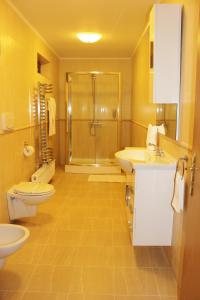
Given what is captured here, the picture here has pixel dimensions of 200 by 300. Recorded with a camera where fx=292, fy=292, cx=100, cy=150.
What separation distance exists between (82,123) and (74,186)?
1.92 meters

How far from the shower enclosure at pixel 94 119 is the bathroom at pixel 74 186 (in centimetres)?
86

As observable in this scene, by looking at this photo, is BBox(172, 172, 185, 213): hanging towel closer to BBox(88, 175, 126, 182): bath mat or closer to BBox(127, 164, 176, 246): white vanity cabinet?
BBox(127, 164, 176, 246): white vanity cabinet

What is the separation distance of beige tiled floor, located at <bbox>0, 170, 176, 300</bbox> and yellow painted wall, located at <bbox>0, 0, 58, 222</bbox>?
1.89 ft

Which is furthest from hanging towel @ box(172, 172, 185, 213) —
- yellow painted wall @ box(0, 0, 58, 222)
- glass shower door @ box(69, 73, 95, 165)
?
glass shower door @ box(69, 73, 95, 165)

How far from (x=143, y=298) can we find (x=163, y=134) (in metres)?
1.45

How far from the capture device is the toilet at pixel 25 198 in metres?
3.04

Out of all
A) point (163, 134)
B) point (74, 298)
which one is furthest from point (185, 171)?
point (74, 298)

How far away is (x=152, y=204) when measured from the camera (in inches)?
91.1

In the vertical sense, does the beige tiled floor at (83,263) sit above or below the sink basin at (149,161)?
below

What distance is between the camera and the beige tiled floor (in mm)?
2098

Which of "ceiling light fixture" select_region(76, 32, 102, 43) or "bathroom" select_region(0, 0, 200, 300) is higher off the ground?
"ceiling light fixture" select_region(76, 32, 102, 43)

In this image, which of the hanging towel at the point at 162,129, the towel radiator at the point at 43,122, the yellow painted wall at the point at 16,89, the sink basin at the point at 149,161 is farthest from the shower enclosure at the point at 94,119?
the hanging towel at the point at 162,129

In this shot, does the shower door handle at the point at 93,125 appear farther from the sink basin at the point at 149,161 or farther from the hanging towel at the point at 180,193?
the hanging towel at the point at 180,193

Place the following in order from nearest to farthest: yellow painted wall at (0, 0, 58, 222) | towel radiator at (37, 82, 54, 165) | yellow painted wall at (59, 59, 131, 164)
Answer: yellow painted wall at (0, 0, 58, 222)
towel radiator at (37, 82, 54, 165)
yellow painted wall at (59, 59, 131, 164)
